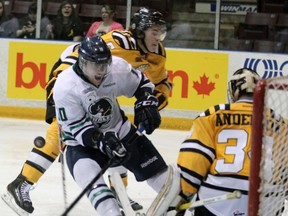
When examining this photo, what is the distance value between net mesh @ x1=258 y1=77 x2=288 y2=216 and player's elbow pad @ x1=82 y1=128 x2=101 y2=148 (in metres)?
0.82

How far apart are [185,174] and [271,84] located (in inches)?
19.5

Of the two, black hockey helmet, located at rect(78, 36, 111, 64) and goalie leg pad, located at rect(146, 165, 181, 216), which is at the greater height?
black hockey helmet, located at rect(78, 36, 111, 64)

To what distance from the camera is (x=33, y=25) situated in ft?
24.3

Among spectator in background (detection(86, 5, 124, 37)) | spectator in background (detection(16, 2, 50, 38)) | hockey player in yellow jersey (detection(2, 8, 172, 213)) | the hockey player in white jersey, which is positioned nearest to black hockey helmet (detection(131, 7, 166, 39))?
hockey player in yellow jersey (detection(2, 8, 172, 213))

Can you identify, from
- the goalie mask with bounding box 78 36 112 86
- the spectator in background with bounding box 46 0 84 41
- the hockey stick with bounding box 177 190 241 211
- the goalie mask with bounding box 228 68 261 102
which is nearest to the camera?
the hockey stick with bounding box 177 190 241 211

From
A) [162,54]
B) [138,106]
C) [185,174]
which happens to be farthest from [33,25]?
[185,174]

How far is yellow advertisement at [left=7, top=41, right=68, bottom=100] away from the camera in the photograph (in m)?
7.20

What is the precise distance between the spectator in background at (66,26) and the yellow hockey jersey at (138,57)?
2988 mm

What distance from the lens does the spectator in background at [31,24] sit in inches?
289

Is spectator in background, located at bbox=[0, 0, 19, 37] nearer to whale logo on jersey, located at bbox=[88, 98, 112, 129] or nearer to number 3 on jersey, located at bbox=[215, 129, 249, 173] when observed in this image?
whale logo on jersey, located at bbox=[88, 98, 112, 129]

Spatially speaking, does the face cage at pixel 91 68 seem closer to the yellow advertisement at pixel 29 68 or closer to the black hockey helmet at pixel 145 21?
the black hockey helmet at pixel 145 21

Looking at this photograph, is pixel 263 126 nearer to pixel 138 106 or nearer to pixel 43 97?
pixel 138 106

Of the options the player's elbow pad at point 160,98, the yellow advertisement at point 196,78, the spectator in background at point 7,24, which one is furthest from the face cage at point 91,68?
the spectator in background at point 7,24

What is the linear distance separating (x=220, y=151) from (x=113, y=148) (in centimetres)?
56
